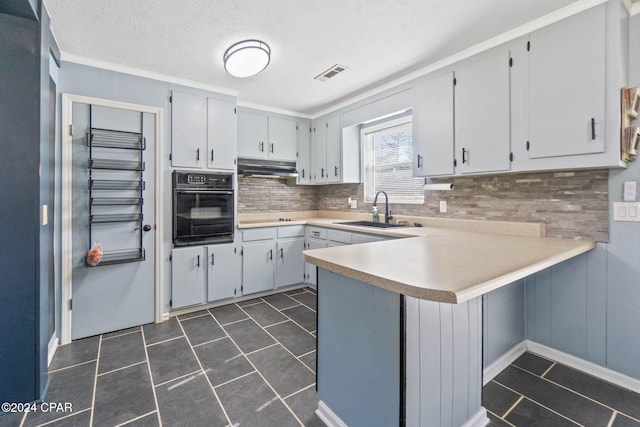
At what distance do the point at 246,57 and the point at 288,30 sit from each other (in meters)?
0.43

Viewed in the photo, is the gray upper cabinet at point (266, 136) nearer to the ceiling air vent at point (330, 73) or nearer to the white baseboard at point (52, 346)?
the ceiling air vent at point (330, 73)

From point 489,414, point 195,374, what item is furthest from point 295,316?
point 489,414

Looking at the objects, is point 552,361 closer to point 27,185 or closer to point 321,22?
point 321,22

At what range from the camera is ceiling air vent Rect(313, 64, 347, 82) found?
283 cm

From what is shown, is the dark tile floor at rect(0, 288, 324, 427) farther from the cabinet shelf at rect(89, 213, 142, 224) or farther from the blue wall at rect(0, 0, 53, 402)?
the cabinet shelf at rect(89, 213, 142, 224)

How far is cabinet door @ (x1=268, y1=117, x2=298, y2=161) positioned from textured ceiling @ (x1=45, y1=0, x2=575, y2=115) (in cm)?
105

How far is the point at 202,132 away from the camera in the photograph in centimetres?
324

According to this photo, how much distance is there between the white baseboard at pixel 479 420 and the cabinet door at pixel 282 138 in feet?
11.1

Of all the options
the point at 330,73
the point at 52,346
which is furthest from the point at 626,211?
the point at 52,346

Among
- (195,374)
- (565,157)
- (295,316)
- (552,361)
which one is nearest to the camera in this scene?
(565,157)

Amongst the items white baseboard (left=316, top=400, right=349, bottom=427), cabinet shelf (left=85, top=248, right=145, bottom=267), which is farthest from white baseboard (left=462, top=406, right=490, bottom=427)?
cabinet shelf (left=85, top=248, right=145, bottom=267)

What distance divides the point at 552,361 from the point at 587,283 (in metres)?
0.64

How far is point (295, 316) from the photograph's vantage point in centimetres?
303

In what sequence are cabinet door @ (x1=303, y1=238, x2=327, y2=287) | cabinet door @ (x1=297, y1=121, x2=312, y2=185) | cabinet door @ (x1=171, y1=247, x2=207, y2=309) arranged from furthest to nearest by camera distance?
cabinet door @ (x1=297, y1=121, x2=312, y2=185) → cabinet door @ (x1=303, y1=238, x2=327, y2=287) → cabinet door @ (x1=171, y1=247, x2=207, y2=309)
